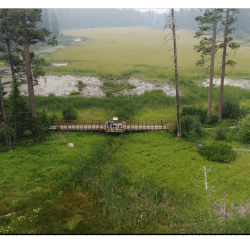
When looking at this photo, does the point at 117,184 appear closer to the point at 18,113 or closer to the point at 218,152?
the point at 218,152

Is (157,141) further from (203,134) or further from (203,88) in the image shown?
(203,88)

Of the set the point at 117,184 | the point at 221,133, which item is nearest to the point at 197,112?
the point at 221,133

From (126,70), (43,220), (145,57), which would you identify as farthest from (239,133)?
(145,57)

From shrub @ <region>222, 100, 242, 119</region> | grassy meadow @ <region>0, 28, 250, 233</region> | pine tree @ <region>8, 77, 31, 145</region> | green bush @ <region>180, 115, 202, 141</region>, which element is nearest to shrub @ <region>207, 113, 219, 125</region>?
grassy meadow @ <region>0, 28, 250, 233</region>

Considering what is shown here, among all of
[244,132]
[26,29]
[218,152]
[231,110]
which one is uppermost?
[26,29]

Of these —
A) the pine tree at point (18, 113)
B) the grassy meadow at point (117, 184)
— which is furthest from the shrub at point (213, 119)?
the pine tree at point (18, 113)

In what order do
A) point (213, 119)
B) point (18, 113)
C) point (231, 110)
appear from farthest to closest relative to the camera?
point (231, 110), point (213, 119), point (18, 113)

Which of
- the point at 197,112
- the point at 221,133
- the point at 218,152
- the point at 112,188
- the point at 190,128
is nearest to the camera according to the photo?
the point at 112,188
